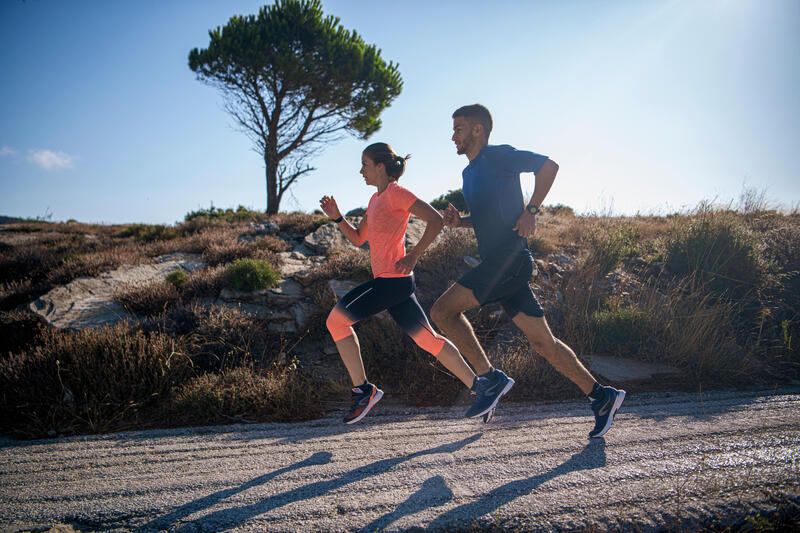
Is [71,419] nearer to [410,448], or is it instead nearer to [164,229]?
[410,448]

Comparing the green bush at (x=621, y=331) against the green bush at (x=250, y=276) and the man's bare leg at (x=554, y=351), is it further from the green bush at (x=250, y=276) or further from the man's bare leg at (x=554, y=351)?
the green bush at (x=250, y=276)

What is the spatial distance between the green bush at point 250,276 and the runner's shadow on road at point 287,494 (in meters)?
3.88

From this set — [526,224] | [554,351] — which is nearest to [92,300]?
[526,224]

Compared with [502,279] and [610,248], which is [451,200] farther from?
[502,279]

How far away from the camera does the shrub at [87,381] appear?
3592mm

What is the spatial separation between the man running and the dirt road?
510 mm

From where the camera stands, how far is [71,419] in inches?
143

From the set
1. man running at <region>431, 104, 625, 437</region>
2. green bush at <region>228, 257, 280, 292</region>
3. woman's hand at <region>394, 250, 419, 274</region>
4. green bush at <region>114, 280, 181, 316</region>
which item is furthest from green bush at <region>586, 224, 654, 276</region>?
green bush at <region>114, 280, 181, 316</region>

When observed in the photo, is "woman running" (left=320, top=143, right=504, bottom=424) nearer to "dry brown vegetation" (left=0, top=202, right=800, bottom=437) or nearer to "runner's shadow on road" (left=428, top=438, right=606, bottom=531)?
"runner's shadow on road" (left=428, top=438, right=606, bottom=531)

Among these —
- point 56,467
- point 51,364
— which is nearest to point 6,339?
point 51,364

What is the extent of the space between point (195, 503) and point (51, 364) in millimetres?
2970

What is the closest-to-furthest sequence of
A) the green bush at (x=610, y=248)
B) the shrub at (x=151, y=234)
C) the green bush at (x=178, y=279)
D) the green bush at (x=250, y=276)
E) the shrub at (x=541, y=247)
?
1. the green bush at (x=250, y=276)
2. the green bush at (x=178, y=279)
3. the green bush at (x=610, y=248)
4. the shrub at (x=541, y=247)
5. the shrub at (x=151, y=234)

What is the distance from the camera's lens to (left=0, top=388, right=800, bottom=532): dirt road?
2.16 metres

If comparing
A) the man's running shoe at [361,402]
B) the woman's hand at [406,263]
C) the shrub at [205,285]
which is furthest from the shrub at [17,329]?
the woman's hand at [406,263]
